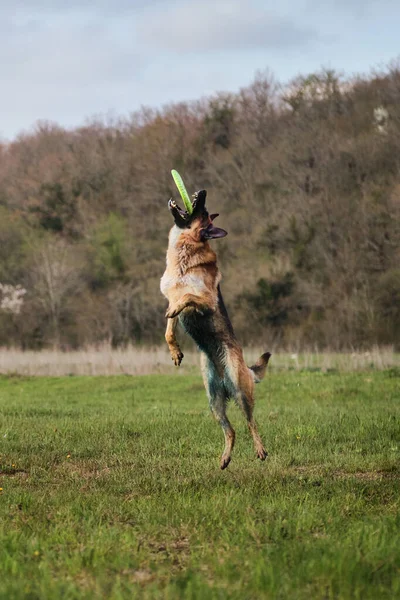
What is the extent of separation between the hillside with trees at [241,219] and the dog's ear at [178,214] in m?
30.8

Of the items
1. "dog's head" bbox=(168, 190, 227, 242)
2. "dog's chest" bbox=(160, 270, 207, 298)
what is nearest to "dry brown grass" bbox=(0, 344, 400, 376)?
"dog's head" bbox=(168, 190, 227, 242)

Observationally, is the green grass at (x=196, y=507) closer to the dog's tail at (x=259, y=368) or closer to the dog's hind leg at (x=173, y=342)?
the dog's tail at (x=259, y=368)

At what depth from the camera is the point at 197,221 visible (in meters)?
7.93

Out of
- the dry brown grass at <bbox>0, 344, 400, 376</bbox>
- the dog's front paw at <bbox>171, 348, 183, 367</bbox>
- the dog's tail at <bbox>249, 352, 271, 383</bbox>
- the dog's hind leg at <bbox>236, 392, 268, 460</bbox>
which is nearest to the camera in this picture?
the dog's front paw at <bbox>171, 348, 183, 367</bbox>

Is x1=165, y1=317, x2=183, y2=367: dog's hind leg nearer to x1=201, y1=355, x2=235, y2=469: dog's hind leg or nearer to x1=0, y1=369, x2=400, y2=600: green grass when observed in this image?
x1=201, y1=355, x2=235, y2=469: dog's hind leg

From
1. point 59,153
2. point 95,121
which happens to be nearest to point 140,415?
point 59,153

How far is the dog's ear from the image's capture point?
25.7 feet

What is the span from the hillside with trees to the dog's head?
101 ft

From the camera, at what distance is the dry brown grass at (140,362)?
79.7ft

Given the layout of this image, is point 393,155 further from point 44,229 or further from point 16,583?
point 16,583

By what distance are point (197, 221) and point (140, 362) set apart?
18.5 meters

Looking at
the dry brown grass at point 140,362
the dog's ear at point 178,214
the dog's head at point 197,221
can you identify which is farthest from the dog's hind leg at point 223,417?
the dry brown grass at point 140,362

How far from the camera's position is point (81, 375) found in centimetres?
2553

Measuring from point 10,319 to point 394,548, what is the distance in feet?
157
